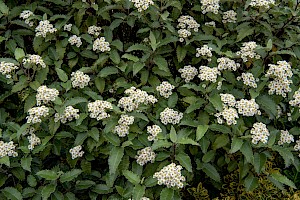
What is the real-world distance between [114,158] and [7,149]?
68cm

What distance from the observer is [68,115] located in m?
2.88

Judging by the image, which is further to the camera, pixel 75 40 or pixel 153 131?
pixel 75 40

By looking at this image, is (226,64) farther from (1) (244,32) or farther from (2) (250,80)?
(1) (244,32)

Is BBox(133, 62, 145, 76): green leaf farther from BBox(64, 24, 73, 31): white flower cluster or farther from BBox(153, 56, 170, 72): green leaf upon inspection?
BBox(64, 24, 73, 31): white flower cluster

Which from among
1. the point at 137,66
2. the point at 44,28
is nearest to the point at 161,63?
the point at 137,66

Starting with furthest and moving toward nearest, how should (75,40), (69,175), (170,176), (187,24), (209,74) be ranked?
(187,24) → (75,40) → (209,74) → (69,175) → (170,176)

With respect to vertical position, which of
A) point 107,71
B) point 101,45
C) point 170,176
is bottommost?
point 170,176

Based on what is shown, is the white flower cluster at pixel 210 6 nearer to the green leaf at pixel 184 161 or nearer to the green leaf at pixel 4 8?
the green leaf at pixel 184 161

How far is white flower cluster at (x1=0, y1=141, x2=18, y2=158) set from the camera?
9.61 ft

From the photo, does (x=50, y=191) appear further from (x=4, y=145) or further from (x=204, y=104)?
(x=204, y=104)

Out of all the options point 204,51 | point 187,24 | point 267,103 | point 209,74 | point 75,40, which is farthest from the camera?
point 187,24

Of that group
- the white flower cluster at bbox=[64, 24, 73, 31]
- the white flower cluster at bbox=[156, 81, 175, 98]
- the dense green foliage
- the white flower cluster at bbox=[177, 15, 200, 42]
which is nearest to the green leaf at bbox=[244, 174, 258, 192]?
the dense green foliage

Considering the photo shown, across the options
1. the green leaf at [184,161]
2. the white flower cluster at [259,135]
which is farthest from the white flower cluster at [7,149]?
the white flower cluster at [259,135]

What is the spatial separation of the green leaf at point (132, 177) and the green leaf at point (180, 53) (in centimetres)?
96
